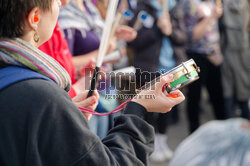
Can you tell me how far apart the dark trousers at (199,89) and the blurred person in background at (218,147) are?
1494 millimetres

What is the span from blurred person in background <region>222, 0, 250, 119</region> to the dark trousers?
88 mm

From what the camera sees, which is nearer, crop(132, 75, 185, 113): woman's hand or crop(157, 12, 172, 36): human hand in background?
crop(132, 75, 185, 113): woman's hand

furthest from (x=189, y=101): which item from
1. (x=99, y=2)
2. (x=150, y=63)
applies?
(x=99, y=2)

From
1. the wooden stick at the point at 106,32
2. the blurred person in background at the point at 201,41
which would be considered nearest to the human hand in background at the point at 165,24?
the blurred person in background at the point at 201,41

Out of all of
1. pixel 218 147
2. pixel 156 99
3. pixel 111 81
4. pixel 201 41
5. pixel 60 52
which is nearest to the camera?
pixel 156 99

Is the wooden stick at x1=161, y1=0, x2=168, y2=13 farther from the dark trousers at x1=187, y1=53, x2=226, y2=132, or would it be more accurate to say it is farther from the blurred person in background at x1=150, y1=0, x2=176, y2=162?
the dark trousers at x1=187, y1=53, x2=226, y2=132

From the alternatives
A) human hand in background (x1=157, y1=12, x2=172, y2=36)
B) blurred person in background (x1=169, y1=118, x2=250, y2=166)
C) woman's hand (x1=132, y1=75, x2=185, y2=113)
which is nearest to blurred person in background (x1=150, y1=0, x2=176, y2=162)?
human hand in background (x1=157, y1=12, x2=172, y2=36)

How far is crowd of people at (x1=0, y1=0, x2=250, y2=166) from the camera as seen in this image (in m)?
0.81

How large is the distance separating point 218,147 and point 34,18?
1450 millimetres

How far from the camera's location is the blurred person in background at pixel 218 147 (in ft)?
6.19

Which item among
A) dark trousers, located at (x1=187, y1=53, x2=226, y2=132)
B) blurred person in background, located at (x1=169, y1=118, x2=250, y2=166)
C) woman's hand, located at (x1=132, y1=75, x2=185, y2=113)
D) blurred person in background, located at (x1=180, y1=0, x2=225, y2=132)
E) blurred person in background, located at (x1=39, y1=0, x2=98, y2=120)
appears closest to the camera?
woman's hand, located at (x1=132, y1=75, x2=185, y2=113)

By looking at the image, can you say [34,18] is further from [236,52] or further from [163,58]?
[236,52]

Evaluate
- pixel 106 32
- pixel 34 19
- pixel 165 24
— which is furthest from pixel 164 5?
pixel 34 19

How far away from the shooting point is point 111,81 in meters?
2.23
